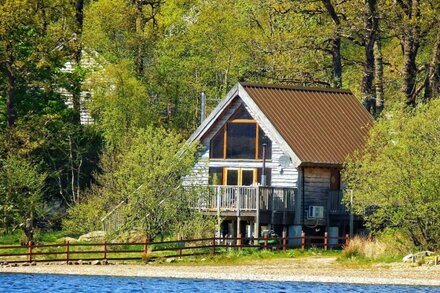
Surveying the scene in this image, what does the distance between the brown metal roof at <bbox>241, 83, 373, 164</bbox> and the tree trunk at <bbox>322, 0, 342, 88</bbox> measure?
455 centimetres

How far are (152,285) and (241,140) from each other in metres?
14.9

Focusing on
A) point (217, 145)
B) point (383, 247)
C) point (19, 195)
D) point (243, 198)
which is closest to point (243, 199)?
point (243, 198)

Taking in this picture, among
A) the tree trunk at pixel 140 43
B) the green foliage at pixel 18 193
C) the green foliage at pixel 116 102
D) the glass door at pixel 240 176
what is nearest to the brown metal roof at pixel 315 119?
the glass door at pixel 240 176

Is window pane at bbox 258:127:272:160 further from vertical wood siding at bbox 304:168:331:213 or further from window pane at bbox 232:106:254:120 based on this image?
vertical wood siding at bbox 304:168:331:213

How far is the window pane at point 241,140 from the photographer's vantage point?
66562mm

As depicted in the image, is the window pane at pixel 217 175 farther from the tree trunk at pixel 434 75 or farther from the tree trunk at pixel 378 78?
the tree trunk at pixel 434 75

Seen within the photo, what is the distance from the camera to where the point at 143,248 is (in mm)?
62094

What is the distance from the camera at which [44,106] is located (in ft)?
242

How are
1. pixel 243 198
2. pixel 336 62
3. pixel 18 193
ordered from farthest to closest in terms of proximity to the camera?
pixel 336 62
pixel 18 193
pixel 243 198

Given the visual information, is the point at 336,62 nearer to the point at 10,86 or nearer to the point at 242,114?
the point at 242,114

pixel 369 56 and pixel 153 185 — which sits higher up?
pixel 369 56

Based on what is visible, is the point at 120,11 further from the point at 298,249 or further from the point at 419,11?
the point at 298,249

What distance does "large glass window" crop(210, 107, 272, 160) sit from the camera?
218 ft

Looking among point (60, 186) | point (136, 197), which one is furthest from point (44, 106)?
point (136, 197)
